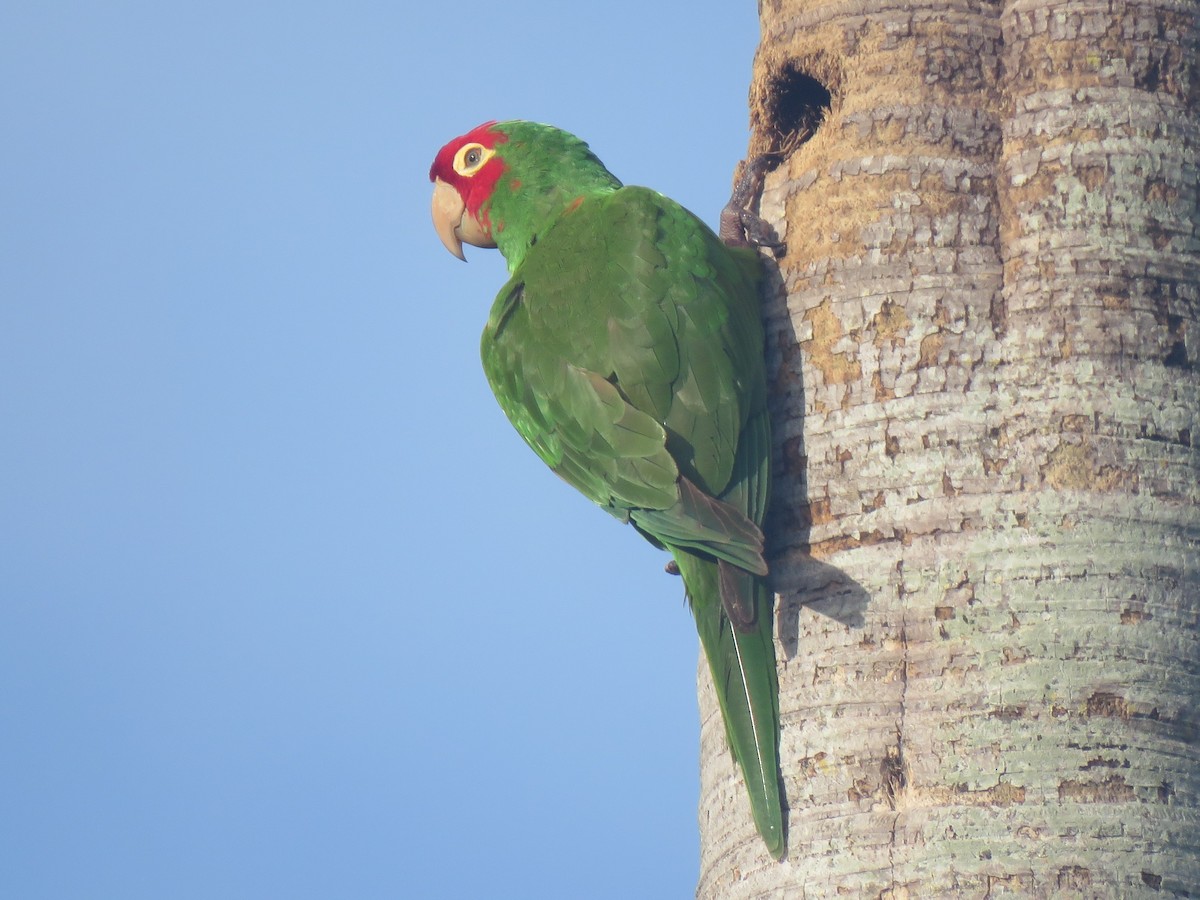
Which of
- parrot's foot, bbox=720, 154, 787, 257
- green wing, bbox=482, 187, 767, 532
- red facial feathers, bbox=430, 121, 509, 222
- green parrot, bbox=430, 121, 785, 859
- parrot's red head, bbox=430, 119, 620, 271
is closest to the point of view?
green parrot, bbox=430, 121, 785, 859

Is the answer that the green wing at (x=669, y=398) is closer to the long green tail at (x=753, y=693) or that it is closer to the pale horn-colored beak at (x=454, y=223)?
the long green tail at (x=753, y=693)

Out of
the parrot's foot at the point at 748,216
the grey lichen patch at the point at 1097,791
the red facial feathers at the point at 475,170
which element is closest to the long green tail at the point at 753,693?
the grey lichen patch at the point at 1097,791

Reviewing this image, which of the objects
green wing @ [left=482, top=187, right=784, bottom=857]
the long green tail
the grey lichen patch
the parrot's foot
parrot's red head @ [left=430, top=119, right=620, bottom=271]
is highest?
parrot's red head @ [left=430, top=119, right=620, bottom=271]

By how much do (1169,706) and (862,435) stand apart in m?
0.71

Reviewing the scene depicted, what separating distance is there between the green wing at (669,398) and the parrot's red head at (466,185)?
26.6 inches

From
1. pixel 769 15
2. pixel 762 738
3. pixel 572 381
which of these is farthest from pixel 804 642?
pixel 769 15

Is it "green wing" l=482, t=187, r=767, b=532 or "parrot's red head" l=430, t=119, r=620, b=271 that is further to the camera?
"parrot's red head" l=430, t=119, r=620, b=271

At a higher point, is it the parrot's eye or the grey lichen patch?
the parrot's eye

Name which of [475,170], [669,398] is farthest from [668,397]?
[475,170]

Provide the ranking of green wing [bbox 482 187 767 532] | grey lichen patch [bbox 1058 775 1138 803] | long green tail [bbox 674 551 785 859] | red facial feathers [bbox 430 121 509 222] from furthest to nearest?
red facial feathers [bbox 430 121 509 222], green wing [bbox 482 187 767 532], long green tail [bbox 674 551 785 859], grey lichen patch [bbox 1058 775 1138 803]

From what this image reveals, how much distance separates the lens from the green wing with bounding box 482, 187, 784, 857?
9.12ft

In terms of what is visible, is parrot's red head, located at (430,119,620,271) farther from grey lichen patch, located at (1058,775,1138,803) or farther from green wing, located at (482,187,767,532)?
grey lichen patch, located at (1058,775,1138,803)

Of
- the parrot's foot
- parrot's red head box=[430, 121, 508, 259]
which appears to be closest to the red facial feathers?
parrot's red head box=[430, 121, 508, 259]

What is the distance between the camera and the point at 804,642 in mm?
2744
